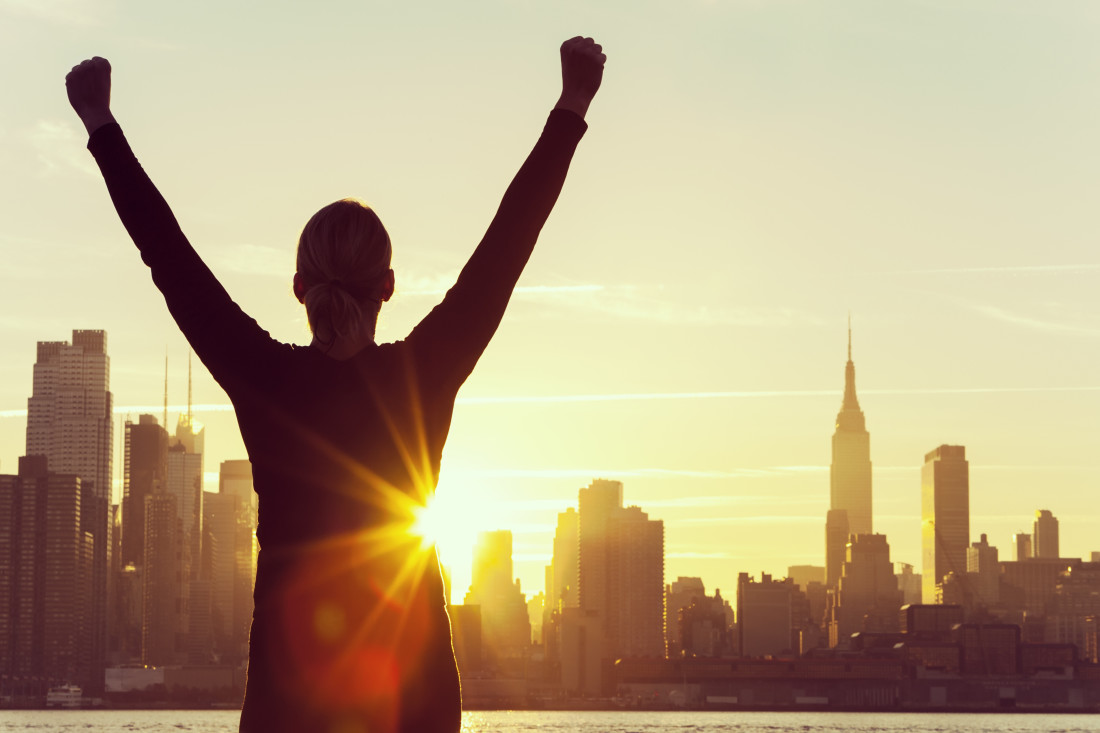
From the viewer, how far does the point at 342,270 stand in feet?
11.8

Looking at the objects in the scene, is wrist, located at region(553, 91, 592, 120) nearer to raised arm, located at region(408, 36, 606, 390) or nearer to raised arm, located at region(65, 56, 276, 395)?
raised arm, located at region(408, 36, 606, 390)

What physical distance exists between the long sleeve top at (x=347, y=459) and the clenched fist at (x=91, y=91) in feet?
0.14

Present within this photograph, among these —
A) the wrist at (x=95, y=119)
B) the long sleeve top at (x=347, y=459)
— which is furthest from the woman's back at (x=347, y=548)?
the wrist at (x=95, y=119)

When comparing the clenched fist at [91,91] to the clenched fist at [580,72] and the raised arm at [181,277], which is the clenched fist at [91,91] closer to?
the raised arm at [181,277]

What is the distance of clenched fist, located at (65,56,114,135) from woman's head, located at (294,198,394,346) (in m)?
Answer: 0.54

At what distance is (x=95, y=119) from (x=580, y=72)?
3.57ft

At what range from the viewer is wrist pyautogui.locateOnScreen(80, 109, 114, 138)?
375cm

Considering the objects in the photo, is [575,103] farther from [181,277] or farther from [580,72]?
[181,277]

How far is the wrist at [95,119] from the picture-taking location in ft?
12.3

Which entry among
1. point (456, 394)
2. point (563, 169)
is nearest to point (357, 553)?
point (456, 394)

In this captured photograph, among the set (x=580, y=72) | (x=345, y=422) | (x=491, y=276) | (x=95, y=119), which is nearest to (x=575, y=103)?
(x=580, y=72)

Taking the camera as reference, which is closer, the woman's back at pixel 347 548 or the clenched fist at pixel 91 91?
the woman's back at pixel 347 548

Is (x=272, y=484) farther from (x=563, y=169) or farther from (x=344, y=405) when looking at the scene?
(x=563, y=169)

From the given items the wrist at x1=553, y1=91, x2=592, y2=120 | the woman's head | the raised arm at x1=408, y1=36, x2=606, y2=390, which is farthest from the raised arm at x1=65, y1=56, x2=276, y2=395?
the wrist at x1=553, y1=91, x2=592, y2=120
